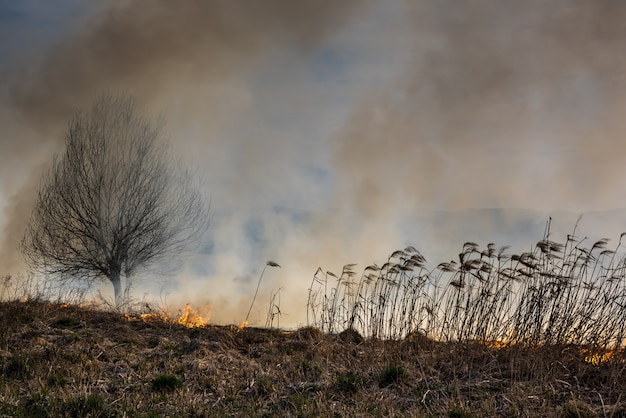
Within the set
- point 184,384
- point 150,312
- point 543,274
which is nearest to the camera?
point 184,384

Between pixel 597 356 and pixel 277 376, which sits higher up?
pixel 597 356

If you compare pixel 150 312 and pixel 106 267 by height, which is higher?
pixel 106 267

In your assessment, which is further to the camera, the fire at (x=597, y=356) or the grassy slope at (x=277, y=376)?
the fire at (x=597, y=356)

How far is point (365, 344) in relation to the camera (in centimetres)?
1042

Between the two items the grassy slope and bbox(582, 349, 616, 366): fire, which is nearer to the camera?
the grassy slope

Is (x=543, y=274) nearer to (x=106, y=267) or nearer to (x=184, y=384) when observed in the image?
(x=184, y=384)

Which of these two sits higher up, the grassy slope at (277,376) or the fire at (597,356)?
the fire at (597,356)

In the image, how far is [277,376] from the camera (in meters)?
8.25

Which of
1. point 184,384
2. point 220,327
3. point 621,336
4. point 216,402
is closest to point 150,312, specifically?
point 220,327

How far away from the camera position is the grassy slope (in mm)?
6781

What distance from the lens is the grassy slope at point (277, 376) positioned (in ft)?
22.2

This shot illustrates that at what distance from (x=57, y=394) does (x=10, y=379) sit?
1.49 metres

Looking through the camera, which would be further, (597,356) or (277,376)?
(597,356)

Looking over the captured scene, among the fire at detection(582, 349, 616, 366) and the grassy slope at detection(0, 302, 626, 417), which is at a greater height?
the fire at detection(582, 349, 616, 366)
